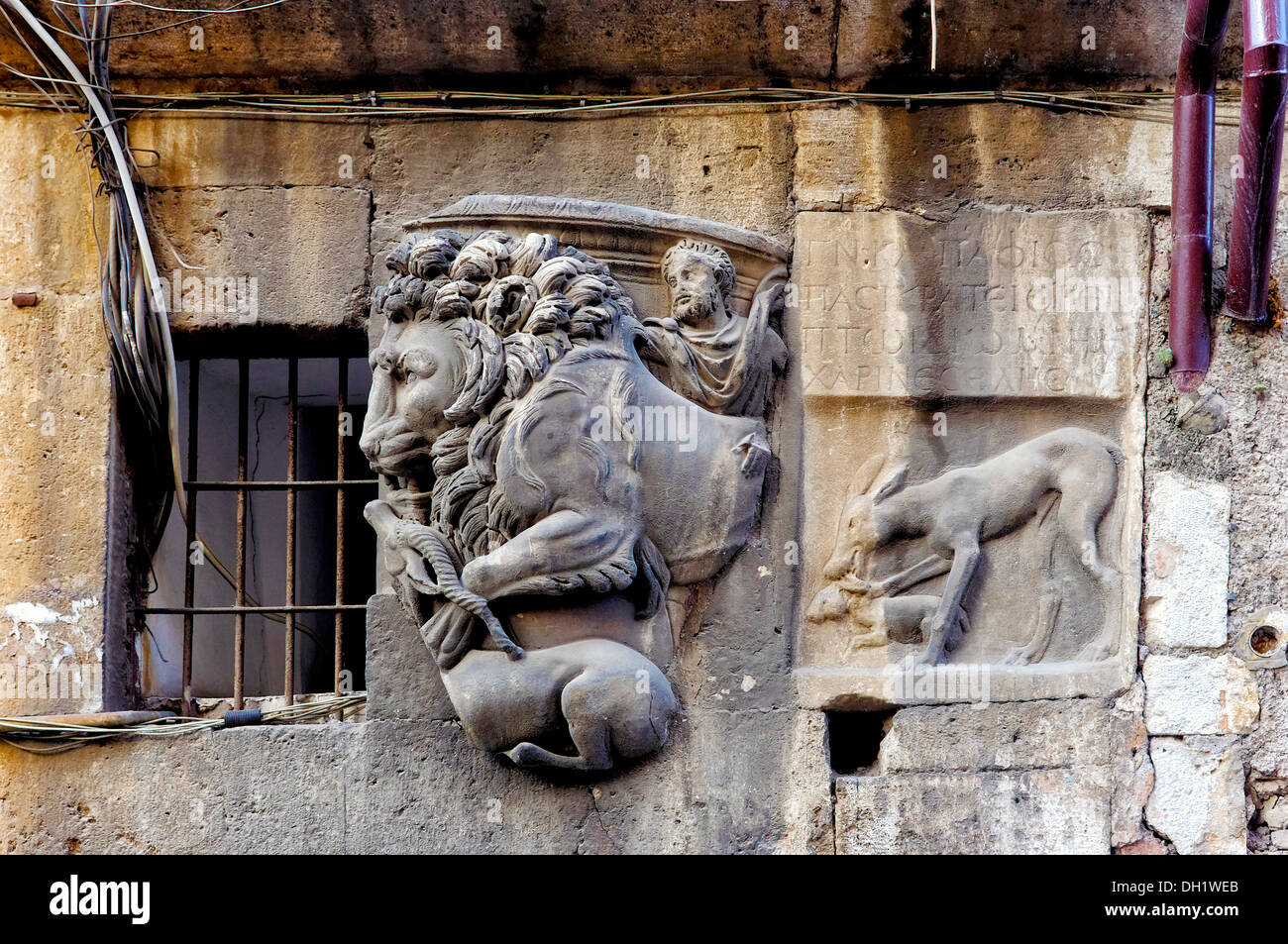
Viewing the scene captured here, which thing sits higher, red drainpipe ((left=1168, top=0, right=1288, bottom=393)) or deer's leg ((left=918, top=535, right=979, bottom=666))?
red drainpipe ((left=1168, top=0, right=1288, bottom=393))

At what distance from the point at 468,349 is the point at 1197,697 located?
7.89 feet

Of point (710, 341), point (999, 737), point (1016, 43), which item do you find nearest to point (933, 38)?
point (1016, 43)

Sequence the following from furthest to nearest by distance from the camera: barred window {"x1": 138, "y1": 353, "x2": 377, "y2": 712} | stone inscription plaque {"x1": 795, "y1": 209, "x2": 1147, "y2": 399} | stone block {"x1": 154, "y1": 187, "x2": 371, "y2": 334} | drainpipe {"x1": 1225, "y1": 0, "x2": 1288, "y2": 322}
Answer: barred window {"x1": 138, "y1": 353, "x2": 377, "y2": 712}, stone block {"x1": 154, "y1": 187, "x2": 371, "y2": 334}, stone inscription plaque {"x1": 795, "y1": 209, "x2": 1147, "y2": 399}, drainpipe {"x1": 1225, "y1": 0, "x2": 1288, "y2": 322}

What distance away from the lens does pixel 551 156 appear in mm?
4527

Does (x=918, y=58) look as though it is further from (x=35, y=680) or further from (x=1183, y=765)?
(x=35, y=680)

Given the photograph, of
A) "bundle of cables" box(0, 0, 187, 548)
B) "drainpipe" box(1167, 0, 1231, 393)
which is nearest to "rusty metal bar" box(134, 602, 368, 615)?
"bundle of cables" box(0, 0, 187, 548)

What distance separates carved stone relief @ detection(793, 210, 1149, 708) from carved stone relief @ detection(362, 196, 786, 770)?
10.6 inches

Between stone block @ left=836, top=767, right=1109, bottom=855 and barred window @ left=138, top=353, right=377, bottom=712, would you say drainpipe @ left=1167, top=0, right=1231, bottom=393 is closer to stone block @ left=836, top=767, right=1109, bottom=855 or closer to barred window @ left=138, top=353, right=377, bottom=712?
stone block @ left=836, top=767, right=1109, bottom=855

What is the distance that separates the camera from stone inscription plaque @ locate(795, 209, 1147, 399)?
433 centimetres

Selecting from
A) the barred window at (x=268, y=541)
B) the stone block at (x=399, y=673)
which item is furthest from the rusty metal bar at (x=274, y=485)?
the barred window at (x=268, y=541)

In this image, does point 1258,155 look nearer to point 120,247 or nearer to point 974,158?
point 974,158

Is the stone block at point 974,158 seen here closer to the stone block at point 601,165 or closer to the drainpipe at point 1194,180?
the stone block at point 601,165

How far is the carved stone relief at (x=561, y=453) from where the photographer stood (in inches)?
158

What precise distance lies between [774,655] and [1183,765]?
1253 mm
